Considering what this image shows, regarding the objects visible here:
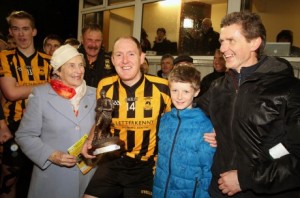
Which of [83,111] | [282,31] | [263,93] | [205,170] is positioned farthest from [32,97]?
[282,31]

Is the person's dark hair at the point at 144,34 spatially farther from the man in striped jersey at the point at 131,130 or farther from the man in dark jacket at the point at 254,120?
the man in dark jacket at the point at 254,120

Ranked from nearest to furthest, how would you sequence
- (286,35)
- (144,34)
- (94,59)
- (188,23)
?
(94,59) → (286,35) → (188,23) → (144,34)

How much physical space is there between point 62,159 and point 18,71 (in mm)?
1446

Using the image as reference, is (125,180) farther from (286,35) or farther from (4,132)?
(286,35)

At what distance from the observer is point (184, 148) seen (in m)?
2.31

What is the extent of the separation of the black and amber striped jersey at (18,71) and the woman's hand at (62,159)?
1177 mm

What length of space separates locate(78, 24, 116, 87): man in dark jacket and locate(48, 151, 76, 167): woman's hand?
5.27 ft

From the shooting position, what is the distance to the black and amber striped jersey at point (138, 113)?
264cm

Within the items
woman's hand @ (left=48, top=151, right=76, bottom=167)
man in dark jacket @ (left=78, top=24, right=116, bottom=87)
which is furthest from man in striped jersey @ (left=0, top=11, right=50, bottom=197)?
woman's hand @ (left=48, top=151, right=76, bottom=167)

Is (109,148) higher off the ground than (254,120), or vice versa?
(254,120)

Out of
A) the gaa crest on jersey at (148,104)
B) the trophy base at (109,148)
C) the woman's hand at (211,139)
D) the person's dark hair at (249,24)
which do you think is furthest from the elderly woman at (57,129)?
the person's dark hair at (249,24)

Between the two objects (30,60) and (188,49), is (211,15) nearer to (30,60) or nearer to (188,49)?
(188,49)

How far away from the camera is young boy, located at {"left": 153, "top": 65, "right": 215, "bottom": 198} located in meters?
2.30

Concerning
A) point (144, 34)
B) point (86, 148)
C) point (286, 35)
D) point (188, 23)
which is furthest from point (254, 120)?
point (144, 34)
